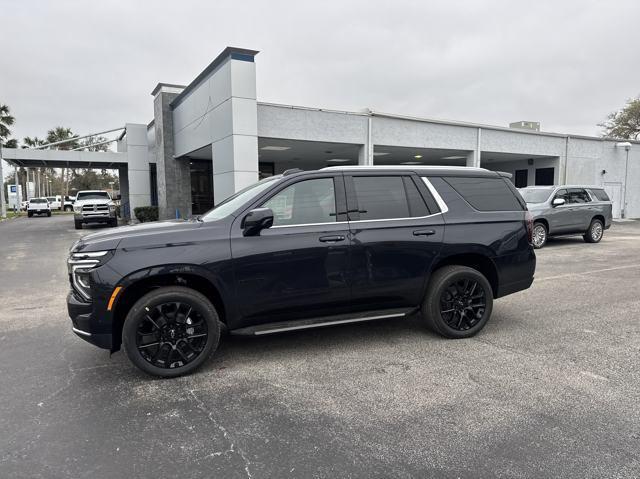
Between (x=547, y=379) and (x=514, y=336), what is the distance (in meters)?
1.22

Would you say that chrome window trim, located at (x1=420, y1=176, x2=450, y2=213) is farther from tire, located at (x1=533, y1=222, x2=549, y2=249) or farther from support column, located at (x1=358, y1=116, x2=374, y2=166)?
support column, located at (x1=358, y1=116, x2=374, y2=166)

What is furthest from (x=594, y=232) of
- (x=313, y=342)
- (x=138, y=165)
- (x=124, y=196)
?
(x=124, y=196)

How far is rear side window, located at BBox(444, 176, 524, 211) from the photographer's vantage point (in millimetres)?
5105

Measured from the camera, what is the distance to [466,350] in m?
4.60

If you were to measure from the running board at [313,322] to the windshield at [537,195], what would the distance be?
10.1m

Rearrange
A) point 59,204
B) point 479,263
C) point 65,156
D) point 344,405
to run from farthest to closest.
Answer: point 59,204, point 65,156, point 479,263, point 344,405

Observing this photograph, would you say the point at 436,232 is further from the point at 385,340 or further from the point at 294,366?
the point at 294,366

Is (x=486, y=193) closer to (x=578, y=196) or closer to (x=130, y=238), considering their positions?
(x=130, y=238)

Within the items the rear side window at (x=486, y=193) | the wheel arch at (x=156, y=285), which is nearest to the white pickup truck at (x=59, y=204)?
the wheel arch at (x=156, y=285)

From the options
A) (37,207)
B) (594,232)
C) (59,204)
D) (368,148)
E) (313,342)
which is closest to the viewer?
(313,342)

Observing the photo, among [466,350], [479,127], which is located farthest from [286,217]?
[479,127]

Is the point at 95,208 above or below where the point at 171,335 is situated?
above

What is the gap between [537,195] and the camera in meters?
13.3

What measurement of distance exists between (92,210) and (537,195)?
20073mm
